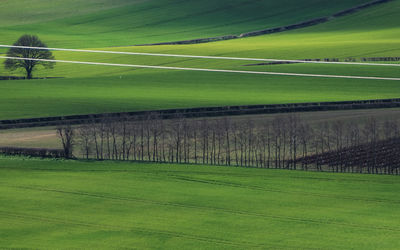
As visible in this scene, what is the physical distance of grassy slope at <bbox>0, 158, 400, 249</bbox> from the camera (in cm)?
3269

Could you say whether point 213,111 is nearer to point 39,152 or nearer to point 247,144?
point 247,144

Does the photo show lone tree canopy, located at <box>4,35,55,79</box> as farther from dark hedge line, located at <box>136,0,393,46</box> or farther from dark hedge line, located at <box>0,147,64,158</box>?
dark hedge line, located at <box>0,147,64,158</box>

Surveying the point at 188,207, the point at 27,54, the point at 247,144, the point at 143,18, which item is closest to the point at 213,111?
the point at 247,144

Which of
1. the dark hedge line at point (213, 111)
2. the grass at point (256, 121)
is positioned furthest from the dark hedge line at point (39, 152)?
the dark hedge line at point (213, 111)

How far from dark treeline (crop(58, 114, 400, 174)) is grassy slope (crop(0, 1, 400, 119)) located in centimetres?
1257

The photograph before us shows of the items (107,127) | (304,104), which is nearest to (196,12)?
(304,104)

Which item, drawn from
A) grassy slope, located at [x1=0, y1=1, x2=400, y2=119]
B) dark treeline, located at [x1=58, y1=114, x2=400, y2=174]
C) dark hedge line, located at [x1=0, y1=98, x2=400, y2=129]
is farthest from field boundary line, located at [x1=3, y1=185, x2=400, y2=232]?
grassy slope, located at [x1=0, y1=1, x2=400, y2=119]

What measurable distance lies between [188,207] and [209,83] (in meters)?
Answer: 46.7

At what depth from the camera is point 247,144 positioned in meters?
55.7

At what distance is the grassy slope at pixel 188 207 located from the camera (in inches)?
1287

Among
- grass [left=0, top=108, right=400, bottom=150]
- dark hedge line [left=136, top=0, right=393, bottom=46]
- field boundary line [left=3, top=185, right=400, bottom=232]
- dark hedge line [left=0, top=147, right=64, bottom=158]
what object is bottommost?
field boundary line [left=3, top=185, right=400, bottom=232]

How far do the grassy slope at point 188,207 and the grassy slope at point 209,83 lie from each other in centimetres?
2364

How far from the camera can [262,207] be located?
38875 millimetres

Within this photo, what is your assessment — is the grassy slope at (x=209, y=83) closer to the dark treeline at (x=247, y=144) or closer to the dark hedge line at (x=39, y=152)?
the dark treeline at (x=247, y=144)
